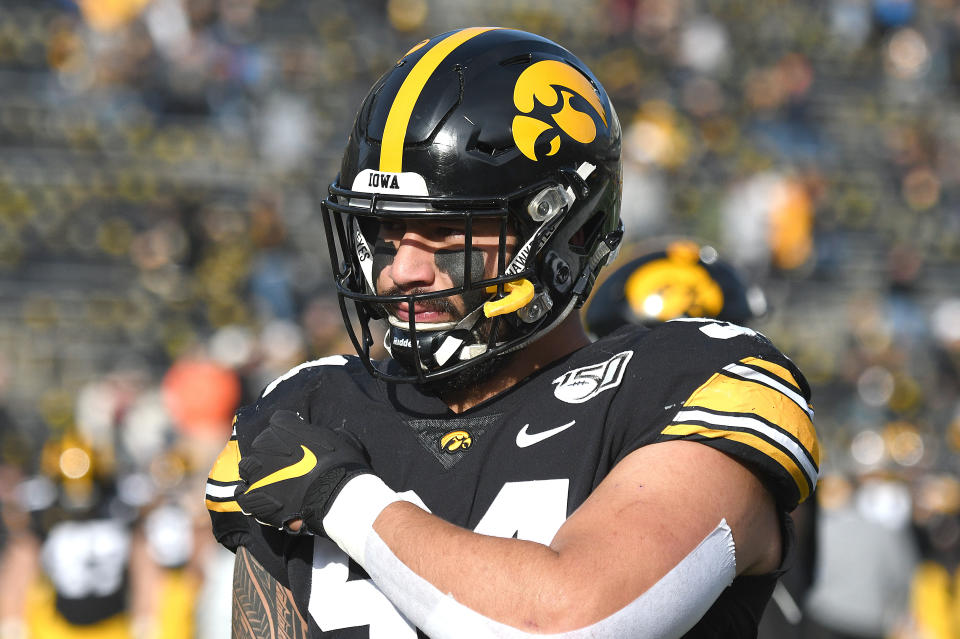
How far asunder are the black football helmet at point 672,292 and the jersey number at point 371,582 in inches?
71.2

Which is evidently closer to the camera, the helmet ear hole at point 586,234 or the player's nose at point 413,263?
the player's nose at point 413,263

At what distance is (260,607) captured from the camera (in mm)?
2523

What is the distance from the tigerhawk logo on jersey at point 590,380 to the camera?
2354mm

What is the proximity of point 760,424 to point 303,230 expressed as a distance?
1081 cm

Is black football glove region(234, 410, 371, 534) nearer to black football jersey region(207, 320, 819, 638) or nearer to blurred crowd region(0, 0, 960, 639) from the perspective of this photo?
black football jersey region(207, 320, 819, 638)

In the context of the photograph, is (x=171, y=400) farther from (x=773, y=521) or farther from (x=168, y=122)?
(x=773, y=521)

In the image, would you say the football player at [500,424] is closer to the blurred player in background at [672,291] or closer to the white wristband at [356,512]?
the white wristband at [356,512]

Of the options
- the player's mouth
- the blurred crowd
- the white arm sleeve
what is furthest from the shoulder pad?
the blurred crowd

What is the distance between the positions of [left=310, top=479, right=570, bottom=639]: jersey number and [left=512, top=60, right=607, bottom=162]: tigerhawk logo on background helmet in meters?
0.63

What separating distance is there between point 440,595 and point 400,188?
775 mm

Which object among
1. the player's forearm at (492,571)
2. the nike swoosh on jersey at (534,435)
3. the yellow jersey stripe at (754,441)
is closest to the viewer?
the player's forearm at (492,571)

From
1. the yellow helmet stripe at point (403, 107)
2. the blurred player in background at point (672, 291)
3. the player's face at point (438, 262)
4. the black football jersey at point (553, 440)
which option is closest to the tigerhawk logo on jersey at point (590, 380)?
the black football jersey at point (553, 440)

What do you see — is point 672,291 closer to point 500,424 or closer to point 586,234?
point 586,234

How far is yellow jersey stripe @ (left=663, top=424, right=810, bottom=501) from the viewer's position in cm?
210
